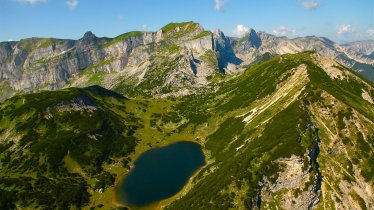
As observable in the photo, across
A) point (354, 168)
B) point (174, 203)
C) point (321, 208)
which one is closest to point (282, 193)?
point (321, 208)

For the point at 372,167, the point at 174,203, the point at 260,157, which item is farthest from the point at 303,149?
the point at 174,203

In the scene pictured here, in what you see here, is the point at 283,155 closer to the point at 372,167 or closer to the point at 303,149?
the point at 303,149

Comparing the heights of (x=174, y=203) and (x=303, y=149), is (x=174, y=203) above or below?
below

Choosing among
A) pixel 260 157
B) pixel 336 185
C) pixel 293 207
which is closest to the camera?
pixel 293 207

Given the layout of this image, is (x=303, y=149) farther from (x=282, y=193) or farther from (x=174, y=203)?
(x=174, y=203)

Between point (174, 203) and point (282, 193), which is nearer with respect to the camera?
→ point (282, 193)

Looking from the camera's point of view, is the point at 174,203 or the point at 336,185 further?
the point at 174,203

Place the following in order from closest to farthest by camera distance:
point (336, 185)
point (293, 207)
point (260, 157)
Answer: point (293, 207) < point (336, 185) < point (260, 157)

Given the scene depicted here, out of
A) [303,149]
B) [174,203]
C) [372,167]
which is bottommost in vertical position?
[174,203]

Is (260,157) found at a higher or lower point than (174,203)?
higher
